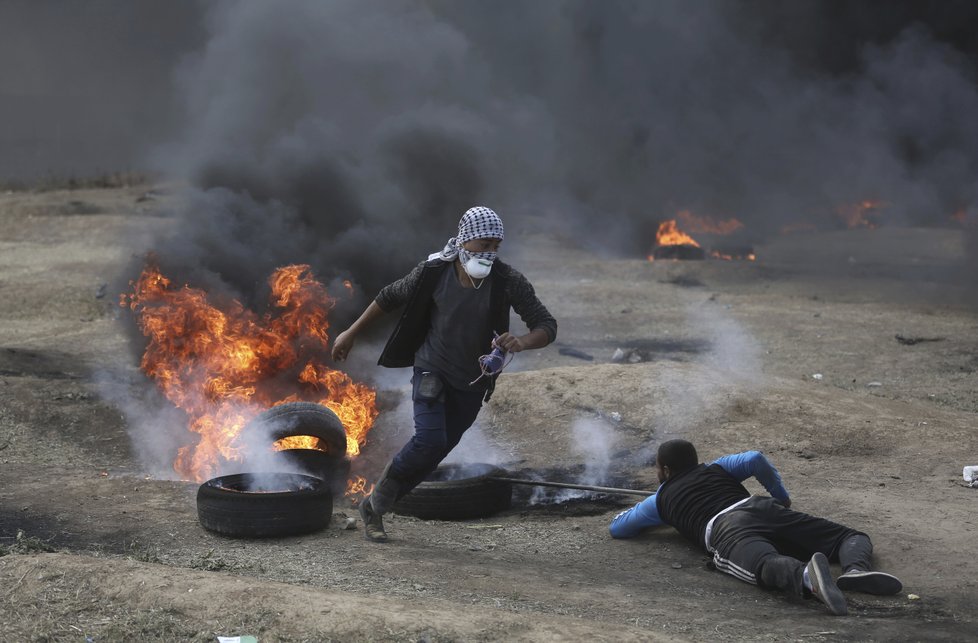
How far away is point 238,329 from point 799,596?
20.8 feet

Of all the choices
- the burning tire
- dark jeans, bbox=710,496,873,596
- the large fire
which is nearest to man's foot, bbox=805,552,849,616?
dark jeans, bbox=710,496,873,596

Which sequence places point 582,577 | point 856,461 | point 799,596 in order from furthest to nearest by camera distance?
point 856,461, point 582,577, point 799,596

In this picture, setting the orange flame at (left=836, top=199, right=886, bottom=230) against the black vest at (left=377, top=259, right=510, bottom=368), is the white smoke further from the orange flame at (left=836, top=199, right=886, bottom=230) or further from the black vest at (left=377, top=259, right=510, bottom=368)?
the orange flame at (left=836, top=199, right=886, bottom=230)

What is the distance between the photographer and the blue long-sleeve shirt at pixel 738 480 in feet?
18.8

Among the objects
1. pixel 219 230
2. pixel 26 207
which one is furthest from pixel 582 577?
pixel 26 207

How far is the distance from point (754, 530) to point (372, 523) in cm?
223

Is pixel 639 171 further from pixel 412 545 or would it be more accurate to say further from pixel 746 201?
pixel 412 545

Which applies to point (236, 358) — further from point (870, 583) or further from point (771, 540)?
point (870, 583)

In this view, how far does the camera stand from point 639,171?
27250mm

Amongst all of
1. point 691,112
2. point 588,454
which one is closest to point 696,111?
point 691,112

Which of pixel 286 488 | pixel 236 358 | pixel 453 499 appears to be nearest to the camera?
pixel 286 488

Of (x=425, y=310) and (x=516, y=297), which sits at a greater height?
(x=516, y=297)

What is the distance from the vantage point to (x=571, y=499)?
741cm

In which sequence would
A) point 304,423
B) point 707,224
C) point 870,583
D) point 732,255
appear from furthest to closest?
point 707,224, point 732,255, point 304,423, point 870,583
